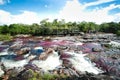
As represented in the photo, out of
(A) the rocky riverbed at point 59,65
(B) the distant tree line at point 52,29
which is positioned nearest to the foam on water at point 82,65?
(A) the rocky riverbed at point 59,65

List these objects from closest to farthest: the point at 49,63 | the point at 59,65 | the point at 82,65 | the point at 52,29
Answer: the point at 59,65 < the point at 82,65 < the point at 49,63 < the point at 52,29

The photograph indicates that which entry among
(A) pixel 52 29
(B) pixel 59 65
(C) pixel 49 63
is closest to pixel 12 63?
(C) pixel 49 63

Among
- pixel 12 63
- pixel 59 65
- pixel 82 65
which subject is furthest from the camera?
pixel 12 63

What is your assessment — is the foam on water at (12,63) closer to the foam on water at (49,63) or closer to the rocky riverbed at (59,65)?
the rocky riverbed at (59,65)

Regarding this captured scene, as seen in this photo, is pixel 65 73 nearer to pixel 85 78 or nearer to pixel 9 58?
pixel 85 78

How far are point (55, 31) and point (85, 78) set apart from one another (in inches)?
1136

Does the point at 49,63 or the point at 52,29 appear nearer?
the point at 49,63

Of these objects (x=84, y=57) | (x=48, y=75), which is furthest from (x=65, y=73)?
(x=84, y=57)

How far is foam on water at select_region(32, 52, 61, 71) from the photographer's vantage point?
14.2m

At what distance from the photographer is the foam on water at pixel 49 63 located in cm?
1422

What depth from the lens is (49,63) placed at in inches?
596

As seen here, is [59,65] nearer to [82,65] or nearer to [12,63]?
[82,65]

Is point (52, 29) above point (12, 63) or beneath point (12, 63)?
above

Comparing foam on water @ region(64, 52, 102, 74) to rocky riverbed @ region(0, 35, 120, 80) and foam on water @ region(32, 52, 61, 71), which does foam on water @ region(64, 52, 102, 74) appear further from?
foam on water @ region(32, 52, 61, 71)
